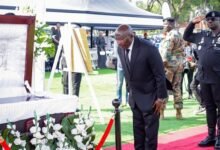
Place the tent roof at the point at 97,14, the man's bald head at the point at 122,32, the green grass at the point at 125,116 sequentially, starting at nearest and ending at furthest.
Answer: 1. the man's bald head at the point at 122,32
2. the green grass at the point at 125,116
3. the tent roof at the point at 97,14

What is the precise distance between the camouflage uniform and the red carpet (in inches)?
42.2

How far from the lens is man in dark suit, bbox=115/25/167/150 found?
4648 millimetres

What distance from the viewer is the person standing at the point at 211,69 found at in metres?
6.02

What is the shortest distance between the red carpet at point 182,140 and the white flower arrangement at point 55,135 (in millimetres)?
2849

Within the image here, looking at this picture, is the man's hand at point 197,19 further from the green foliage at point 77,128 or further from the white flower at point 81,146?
the white flower at point 81,146

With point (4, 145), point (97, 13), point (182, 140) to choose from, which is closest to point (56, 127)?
point (4, 145)

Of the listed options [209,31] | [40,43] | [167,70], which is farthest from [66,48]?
[40,43]

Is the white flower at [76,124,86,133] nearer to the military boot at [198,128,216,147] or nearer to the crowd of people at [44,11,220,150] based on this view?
the crowd of people at [44,11,220,150]

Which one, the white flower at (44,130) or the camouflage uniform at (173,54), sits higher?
the camouflage uniform at (173,54)

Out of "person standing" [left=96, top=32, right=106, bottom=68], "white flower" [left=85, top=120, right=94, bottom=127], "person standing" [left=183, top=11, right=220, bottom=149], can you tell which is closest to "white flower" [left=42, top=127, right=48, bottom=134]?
"white flower" [left=85, top=120, right=94, bottom=127]

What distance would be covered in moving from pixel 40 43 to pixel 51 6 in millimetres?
Answer: 11770

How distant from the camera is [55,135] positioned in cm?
317

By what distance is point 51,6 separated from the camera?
15.9m

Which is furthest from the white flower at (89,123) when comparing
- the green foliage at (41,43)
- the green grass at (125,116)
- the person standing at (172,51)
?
the person standing at (172,51)
